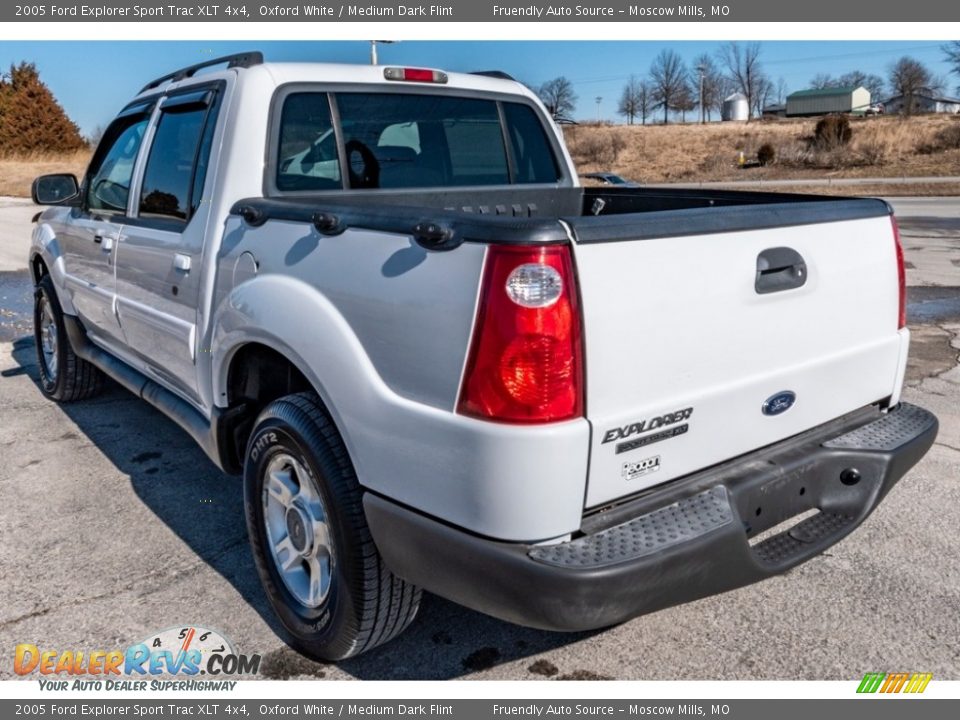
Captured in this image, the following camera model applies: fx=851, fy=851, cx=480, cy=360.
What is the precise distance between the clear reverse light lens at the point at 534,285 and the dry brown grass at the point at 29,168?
3199cm

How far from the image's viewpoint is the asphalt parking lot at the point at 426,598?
2934 millimetres

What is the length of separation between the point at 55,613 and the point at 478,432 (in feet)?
6.93

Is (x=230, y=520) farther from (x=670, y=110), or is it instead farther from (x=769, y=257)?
(x=670, y=110)

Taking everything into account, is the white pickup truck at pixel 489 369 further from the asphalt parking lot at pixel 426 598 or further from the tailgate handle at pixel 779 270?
the asphalt parking lot at pixel 426 598

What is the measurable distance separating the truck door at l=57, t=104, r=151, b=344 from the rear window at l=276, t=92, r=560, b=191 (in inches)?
52.1

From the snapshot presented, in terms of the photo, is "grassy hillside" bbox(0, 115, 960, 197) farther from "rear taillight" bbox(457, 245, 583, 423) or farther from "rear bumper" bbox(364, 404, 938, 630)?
"rear taillight" bbox(457, 245, 583, 423)

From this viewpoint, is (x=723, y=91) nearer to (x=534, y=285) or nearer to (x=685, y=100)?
(x=685, y=100)

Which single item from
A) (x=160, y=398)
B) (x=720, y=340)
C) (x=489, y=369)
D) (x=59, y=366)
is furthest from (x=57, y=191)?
(x=720, y=340)

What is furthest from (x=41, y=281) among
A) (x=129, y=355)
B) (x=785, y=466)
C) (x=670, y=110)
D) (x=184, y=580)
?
(x=670, y=110)

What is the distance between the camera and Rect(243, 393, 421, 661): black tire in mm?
2641

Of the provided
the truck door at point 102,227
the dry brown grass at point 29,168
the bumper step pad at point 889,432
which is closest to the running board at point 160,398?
the truck door at point 102,227

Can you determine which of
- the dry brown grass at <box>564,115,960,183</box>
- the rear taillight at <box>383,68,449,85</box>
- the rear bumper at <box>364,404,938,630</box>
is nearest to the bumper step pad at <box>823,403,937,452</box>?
the rear bumper at <box>364,404,938,630</box>

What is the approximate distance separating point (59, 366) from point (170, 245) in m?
2.61

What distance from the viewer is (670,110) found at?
89250mm
